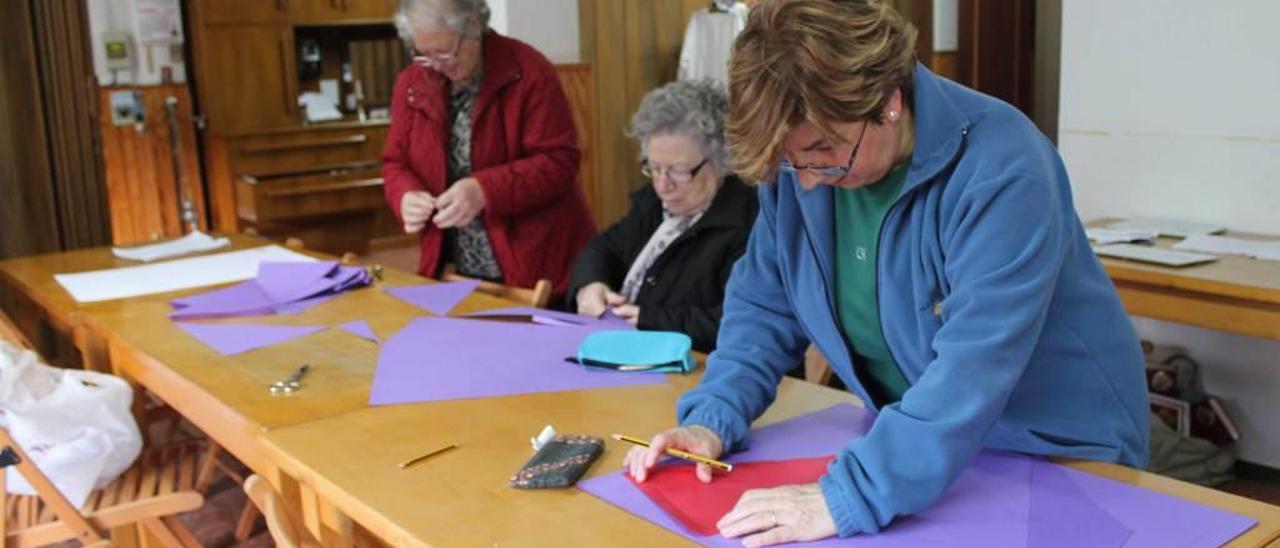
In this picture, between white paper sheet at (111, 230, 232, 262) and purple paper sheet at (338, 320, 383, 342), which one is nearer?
purple paper sheet at (338, 320, 383, 342)

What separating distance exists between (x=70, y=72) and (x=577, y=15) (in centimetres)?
206

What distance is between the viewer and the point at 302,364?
90.7 inches

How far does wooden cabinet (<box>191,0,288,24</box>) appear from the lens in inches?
266

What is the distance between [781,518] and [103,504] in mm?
1736

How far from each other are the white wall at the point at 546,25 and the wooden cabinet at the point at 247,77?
8.37 ft

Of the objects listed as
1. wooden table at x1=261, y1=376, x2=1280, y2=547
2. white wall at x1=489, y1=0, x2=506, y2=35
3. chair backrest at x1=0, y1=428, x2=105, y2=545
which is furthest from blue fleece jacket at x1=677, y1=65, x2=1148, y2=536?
white wall at x1=489, y1=0, x2=506, y2=35

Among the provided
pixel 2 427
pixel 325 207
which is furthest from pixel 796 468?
pixel 325 207

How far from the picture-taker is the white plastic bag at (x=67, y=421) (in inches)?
95.0

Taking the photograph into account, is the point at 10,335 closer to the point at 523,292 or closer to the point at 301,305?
the point at 301,305

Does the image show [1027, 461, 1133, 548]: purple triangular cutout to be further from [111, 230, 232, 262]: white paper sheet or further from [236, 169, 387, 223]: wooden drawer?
[236, 169, 387, 223]: wooden drawer

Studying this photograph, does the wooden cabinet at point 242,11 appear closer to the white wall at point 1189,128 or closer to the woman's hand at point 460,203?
the woman's hand at point 460,203

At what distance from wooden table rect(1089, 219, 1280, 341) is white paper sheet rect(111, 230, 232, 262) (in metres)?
2.58

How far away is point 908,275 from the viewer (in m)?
1.57

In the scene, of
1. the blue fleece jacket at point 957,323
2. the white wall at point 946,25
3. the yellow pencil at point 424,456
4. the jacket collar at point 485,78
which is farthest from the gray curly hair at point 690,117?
the white wall at point 946,25
